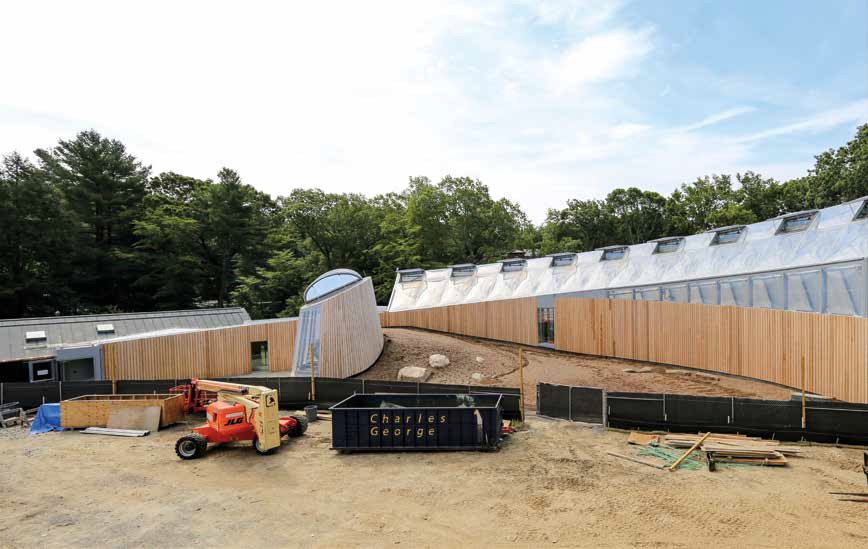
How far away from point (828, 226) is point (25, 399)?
3272 cm

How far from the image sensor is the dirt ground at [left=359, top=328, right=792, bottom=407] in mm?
19500

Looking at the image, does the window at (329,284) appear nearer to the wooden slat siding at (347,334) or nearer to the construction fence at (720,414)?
the wooden slat siding at (347,334)

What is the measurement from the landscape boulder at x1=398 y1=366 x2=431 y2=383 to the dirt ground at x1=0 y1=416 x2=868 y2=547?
795 centimetres

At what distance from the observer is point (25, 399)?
17672mm

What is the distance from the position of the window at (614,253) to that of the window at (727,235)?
5090mm

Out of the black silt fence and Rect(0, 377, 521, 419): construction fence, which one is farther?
Rect(0, 377, 521, 419): construction fence

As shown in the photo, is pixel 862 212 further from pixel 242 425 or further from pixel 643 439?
pixel 242 425

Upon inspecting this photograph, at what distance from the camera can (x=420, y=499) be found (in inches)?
406

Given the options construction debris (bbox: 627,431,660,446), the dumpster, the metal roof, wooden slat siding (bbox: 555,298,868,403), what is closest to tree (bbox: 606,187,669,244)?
the metal roof

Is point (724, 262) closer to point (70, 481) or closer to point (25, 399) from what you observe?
point (70, 481)

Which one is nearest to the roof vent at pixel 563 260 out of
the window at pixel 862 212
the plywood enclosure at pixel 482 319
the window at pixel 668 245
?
the plywood enclosure at pixel 482 319

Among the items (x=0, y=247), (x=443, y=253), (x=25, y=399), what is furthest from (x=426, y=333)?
(x=0, y=247)

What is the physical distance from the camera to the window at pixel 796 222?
71.1 feet

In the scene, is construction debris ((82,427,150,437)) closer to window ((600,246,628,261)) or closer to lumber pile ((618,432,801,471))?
lumber pile ((618,432,801,471))
